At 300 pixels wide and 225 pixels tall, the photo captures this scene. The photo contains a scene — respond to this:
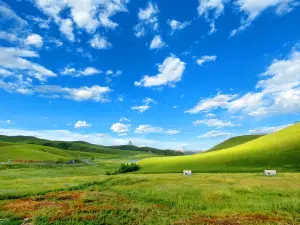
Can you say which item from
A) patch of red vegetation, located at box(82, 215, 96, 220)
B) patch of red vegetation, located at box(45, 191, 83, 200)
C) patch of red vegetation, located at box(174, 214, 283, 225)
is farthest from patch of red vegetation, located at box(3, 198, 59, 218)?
patch of red vegetation, located at box(174, 214, 283, 225)

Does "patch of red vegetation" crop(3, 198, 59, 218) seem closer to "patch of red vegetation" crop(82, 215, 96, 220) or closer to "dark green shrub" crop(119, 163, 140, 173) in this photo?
"patch of red vegetation" crop(82, 215, 96, 220)

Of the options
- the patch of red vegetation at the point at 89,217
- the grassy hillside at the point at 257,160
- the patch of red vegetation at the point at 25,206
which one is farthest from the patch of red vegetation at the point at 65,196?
the grassy hillside at the point at 257,160

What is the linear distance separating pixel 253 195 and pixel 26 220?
1171 inches

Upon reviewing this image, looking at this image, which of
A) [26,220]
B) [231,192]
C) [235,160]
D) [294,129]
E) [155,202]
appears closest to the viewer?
[26,220]

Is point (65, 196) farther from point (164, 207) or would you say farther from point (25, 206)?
point (164, 207)

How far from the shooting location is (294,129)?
11894cm

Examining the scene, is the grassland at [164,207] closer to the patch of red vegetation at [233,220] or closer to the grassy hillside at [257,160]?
the patch of red vegetation at [233,220]

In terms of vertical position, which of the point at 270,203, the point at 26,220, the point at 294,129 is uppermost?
the point at 294,129

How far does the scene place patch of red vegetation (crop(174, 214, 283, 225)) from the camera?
23.8m

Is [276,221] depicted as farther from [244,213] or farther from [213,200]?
[213,200]

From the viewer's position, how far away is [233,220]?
2472 cm

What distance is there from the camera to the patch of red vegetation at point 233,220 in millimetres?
23802

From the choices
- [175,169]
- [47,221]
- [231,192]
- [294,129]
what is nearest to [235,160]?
[175,169]

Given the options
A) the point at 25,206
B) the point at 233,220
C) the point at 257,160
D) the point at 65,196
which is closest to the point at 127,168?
the point at 257,160
